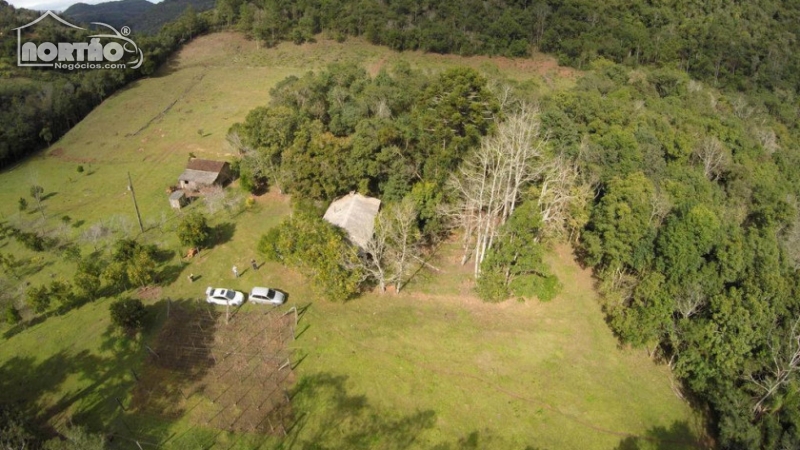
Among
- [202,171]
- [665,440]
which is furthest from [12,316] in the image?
[665,440]

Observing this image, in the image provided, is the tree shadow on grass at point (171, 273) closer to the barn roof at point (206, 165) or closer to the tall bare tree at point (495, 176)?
the barn roof at point (206, 165)

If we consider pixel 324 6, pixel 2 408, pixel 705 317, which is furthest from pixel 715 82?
pixel 2 408

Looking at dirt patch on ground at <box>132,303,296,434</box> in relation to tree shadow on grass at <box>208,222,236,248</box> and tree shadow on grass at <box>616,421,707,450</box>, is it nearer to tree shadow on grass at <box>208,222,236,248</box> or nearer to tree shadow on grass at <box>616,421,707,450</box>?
tree shadow on grass at <box>208,222,236,248</box>

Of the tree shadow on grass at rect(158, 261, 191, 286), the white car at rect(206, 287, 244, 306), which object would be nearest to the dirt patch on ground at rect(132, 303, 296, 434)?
the white car at rect(206, 287, 244, 306)

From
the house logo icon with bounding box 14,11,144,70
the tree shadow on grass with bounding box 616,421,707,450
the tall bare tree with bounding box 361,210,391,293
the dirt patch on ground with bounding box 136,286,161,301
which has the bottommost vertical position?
the dirt patch on ground with bounding box 136,286,161,301

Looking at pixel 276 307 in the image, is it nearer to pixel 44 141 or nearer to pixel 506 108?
pixel 506 108

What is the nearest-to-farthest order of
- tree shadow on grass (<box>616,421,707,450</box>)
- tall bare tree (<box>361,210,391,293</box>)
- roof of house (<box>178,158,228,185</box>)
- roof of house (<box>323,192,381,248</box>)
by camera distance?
1. tree shadow on grass (<box>616,421,707,450</box>)
2. tall bare tree (<box>361,210,391,293</box>)
3. roof of house (<box>323,192,381,248</box>)
4. roof of house (<box>178,158,228,185</box>)

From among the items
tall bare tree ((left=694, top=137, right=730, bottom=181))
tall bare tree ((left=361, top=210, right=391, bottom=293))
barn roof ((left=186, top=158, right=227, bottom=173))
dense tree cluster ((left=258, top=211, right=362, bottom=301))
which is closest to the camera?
dense tree cluster ((left=258, top=211, right=362, bottom=301))
